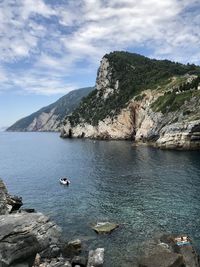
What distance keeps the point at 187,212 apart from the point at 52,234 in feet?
84.3

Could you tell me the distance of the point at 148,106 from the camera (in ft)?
591

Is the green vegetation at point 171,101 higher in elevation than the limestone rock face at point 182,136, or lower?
higher

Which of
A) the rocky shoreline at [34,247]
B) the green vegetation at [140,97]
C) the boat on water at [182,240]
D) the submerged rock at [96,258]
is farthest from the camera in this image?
the green vegetation at [140,97]

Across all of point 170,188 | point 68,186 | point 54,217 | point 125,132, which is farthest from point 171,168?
point 125,132

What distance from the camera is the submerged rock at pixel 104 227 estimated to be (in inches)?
1873

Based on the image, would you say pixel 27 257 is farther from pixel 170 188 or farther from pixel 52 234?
pixel 170 188

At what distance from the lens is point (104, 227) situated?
161 feet

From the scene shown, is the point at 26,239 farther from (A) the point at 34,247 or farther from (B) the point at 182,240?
(B) the point at 182,240

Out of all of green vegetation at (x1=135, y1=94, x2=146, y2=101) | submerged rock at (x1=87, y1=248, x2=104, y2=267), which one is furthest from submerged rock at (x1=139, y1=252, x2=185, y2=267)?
green vegetation at (x1=135, y1=94, x2=146, y2=101)

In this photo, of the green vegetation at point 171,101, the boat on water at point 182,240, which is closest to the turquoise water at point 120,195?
the boat on water at point 182,240

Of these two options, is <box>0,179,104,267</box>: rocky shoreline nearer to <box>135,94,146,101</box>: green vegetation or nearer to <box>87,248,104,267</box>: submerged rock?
<box>87,248,104,267</box>: submerged rock

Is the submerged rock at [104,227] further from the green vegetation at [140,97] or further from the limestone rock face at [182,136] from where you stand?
the green vegetation at [140,97]

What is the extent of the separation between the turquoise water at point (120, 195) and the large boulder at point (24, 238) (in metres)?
7.66

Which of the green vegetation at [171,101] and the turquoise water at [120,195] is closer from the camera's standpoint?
the turquoise water at [120,195]
